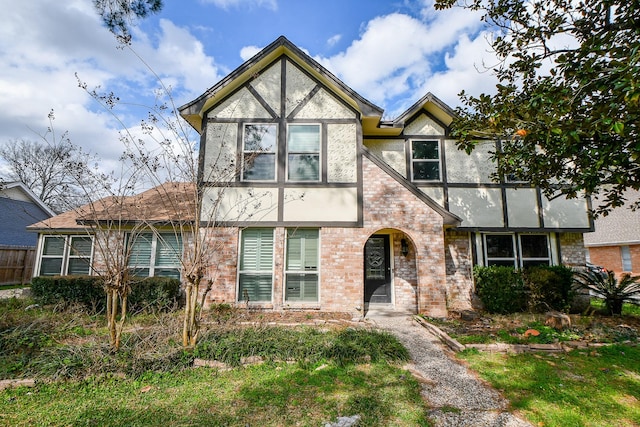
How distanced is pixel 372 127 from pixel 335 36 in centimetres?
402

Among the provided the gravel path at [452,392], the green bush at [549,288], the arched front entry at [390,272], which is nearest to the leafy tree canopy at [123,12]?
the arched front entry at [390,272]

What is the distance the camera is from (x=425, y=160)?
1043 cm

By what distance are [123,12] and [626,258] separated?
30.1 meters

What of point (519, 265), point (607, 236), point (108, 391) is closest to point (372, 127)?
point (519, 265)

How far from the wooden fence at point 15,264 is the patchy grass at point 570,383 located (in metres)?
22.5

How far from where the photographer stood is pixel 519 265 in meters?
10.1

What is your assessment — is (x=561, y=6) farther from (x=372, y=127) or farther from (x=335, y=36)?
(x=335, y=36)

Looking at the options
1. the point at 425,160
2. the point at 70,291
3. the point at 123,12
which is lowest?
the point at 70,291

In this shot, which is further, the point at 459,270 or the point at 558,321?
the point at 459,270

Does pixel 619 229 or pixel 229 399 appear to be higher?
pixel 619 229

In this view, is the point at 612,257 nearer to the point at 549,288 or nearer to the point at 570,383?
the point at 549,288

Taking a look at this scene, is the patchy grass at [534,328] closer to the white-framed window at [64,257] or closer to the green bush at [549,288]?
the green bush at [549,288]

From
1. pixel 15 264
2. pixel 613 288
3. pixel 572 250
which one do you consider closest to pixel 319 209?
pixel 572 250

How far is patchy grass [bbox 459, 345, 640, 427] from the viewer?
354cm
